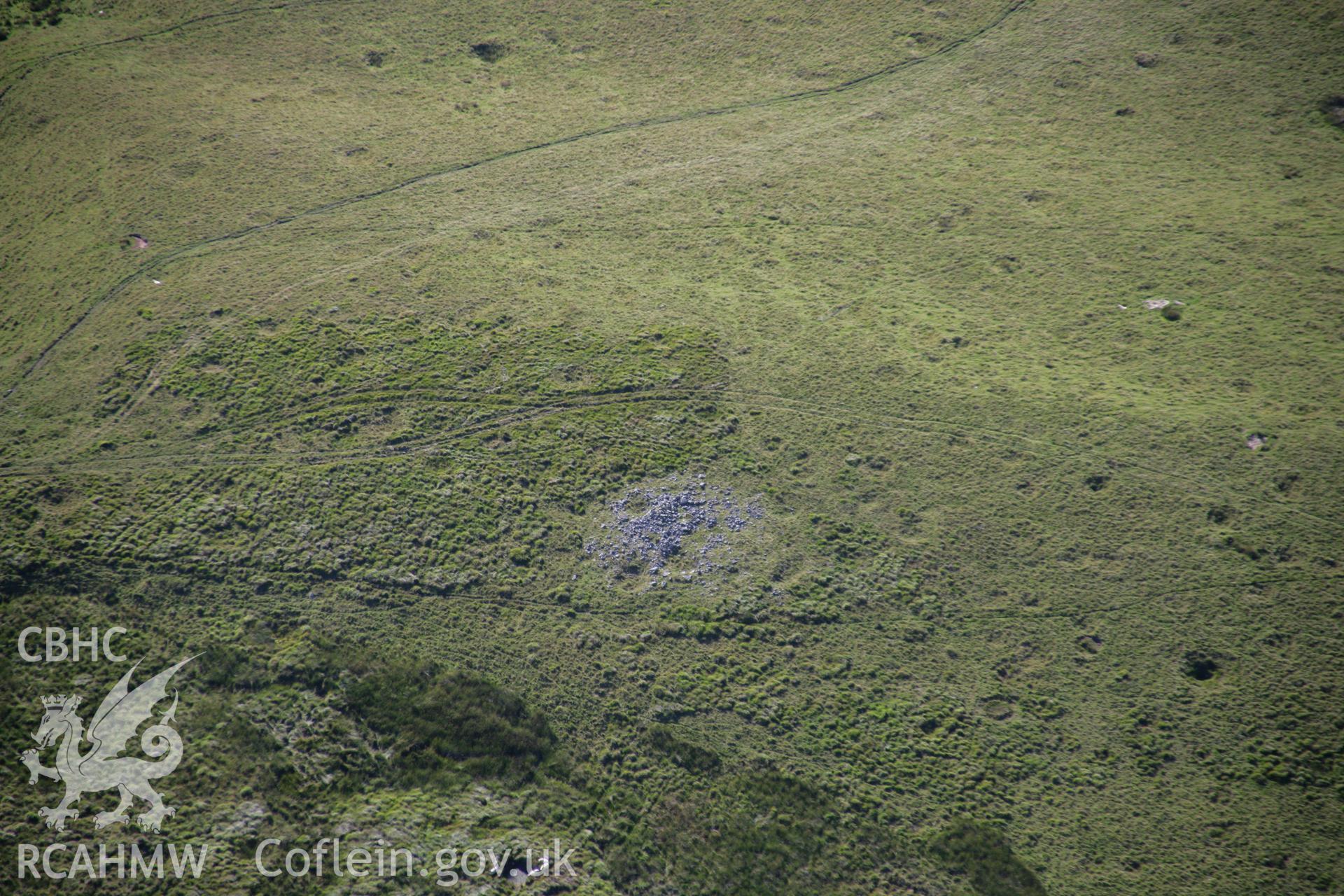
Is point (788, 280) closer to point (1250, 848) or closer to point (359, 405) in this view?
point (359, 405)

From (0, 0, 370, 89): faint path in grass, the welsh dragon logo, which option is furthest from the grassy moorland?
the welsh dragon logo

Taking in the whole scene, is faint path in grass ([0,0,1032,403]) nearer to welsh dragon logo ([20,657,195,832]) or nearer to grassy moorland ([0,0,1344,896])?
grassy moorland ([0,0,1344,896])

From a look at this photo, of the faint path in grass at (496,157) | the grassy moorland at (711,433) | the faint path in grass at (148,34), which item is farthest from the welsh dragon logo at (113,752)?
the faint path in grass at (148,34)

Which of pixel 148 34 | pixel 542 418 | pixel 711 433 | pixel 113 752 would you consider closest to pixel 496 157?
pixel 542 418

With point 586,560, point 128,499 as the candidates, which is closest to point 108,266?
point 128,499

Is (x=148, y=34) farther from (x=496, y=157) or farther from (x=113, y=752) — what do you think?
(x=113, y=752)

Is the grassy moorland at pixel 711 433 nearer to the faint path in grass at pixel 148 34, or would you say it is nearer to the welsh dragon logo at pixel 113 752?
the faint path in grass at pixel 148 34

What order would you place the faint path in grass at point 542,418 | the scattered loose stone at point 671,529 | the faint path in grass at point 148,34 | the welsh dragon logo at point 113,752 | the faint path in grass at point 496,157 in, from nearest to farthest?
the welsh dragon logo at point 113,752 < the scattered loose stone at point 671,529 < the faint path in grass at point 542,418 < the faint path in grass at point 496,157 < the faint path in grass at point 148,34
